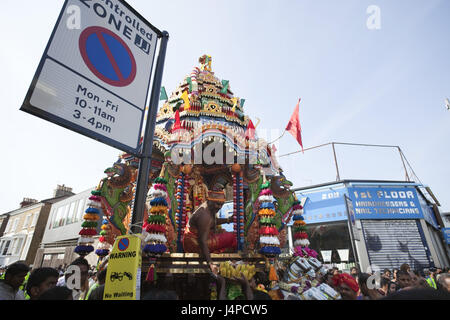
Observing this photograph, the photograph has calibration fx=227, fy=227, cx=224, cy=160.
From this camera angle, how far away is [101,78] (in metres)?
2.67

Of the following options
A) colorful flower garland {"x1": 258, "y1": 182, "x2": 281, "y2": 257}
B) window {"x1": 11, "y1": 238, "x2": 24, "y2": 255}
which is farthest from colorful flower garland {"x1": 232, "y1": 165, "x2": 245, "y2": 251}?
window {"x1": 11, "y1": 238, "x2": 24, "y2": 255}

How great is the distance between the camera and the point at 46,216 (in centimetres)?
2594

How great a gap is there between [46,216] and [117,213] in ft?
84.5

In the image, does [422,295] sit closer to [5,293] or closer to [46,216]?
[5,293]

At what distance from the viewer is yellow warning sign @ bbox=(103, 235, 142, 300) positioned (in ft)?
6.52

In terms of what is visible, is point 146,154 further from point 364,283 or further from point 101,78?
point 364,283

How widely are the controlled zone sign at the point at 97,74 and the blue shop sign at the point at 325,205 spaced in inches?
647

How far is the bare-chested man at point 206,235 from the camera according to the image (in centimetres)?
518

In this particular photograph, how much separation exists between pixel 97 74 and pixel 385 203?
19064 millimetres

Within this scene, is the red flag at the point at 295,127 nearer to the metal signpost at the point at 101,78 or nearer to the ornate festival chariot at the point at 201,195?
the ornate festival chariot at the point at 201,195

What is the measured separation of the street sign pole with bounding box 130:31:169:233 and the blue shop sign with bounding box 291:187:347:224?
16.1m

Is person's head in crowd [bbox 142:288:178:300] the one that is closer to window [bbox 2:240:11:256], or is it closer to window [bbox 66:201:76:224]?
window [bbox 66:201:76:224]

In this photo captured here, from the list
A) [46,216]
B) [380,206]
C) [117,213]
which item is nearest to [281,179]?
[117,213]

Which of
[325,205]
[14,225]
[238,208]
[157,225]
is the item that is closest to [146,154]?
[157,225]
